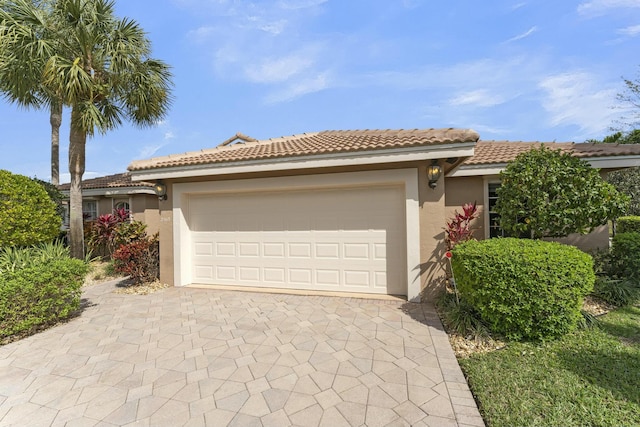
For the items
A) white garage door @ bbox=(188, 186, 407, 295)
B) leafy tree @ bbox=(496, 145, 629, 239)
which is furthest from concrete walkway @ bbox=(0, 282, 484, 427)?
leafy tree @ bbox=(496, 145, 629, 239)

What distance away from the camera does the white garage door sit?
6.86m

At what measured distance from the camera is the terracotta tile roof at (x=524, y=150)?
22.9 feet

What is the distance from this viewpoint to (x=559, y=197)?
5.80 m

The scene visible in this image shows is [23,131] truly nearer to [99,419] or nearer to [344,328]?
[99,419]

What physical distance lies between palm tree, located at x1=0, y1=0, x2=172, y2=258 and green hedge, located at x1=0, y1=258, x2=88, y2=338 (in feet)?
18.9

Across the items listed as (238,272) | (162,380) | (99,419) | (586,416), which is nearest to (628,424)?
(586,416)

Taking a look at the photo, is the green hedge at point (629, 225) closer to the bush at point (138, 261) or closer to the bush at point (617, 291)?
the bush at point (617, 291)

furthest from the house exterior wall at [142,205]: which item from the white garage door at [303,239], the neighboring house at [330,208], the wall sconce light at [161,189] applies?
the white garage door at [303,239]

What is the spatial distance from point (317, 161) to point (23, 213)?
32.9ft

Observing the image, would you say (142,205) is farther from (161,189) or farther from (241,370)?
(241,370)

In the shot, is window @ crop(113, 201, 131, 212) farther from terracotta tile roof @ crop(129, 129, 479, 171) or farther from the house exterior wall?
terracotta tile roof @ crop(129, 129, 479, 171)

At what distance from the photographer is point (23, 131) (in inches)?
520

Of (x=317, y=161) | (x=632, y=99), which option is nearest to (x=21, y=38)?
(x=317, y=161)

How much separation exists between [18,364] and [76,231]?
25.7 feet
